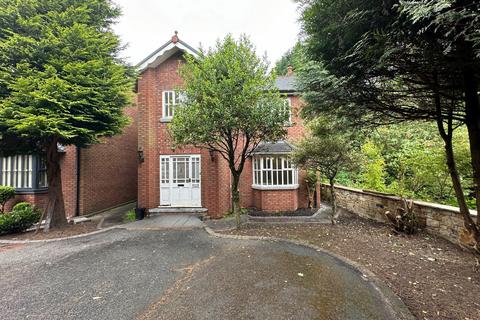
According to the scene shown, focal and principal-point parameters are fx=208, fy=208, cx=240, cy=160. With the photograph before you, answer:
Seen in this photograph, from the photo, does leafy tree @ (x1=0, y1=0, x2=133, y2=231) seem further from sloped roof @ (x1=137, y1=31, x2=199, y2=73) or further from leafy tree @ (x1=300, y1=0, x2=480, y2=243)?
leafy tree @ (x1=300, y1=0, x2=480, y2=243)

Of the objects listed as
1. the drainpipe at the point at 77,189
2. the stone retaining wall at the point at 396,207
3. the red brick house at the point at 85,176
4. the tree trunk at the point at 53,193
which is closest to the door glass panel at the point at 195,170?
the red brick house at the point at 85,176

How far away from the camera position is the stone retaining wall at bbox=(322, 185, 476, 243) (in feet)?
17.8

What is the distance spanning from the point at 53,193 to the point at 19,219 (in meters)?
1.24

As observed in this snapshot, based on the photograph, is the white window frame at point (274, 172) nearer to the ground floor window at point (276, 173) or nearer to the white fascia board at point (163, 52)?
the ground floor window at point (276, 173)

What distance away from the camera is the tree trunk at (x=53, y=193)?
751 cm

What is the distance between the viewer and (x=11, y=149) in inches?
284

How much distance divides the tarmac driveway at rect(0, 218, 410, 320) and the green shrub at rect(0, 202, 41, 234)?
1.62 metres

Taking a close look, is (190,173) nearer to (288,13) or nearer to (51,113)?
(51,113)

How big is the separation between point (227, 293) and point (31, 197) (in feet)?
34.4

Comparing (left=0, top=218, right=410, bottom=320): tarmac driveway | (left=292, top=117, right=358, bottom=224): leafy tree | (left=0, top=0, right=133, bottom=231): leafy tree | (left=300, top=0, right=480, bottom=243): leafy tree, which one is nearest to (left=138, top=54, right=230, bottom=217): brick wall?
(left=0, top=0, right=133, bottom=231): leafy tree

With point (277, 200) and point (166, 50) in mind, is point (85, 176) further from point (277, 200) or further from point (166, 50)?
point (277, 200)

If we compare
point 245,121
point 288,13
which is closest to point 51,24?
point 245,121

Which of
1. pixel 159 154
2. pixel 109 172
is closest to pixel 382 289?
pixel 159 154

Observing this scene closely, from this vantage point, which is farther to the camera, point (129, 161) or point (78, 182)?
point (129, 161)
